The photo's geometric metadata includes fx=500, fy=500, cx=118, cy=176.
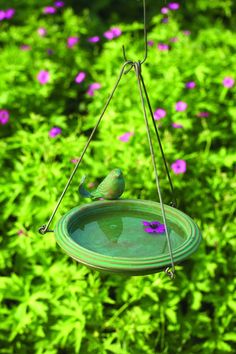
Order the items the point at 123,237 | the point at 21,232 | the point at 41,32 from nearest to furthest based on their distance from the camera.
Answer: the point at 123,237
the point at 21,232
the point at 41,32

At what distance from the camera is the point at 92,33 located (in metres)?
5.31

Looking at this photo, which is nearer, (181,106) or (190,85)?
(181,106)

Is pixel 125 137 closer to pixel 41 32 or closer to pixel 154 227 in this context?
pixel 154 227

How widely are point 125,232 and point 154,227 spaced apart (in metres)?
0.11

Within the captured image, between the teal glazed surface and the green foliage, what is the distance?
857 mm

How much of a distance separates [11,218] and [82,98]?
4.90ft

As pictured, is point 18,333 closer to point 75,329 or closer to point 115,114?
point 75,329

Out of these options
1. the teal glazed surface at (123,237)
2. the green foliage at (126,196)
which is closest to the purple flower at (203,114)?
the green foliage at (126,196)

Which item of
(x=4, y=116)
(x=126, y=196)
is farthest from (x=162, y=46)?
(x=126, y=196)

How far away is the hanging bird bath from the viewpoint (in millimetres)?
1493

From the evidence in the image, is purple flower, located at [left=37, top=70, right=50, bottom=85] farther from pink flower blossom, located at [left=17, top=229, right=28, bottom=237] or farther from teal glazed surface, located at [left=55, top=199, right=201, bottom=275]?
teal glazed surface, located at [left=55, top=199, right=201, bottom=275]

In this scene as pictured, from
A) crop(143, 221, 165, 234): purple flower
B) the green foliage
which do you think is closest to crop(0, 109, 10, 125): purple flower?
the green foliage

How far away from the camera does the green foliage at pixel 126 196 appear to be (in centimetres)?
279

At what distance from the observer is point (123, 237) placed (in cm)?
182
